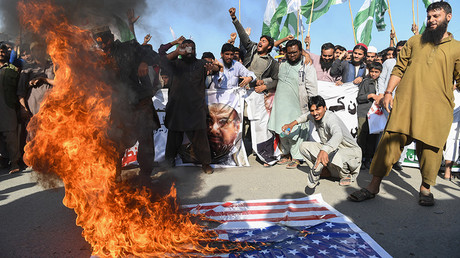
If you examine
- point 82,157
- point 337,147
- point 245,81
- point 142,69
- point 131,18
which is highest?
point 131,18

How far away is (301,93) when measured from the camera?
19.6 feet

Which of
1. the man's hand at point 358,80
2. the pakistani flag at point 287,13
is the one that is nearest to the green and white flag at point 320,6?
the pakistani flag at point 287,13

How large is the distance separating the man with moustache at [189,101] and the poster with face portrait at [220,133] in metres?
0.49

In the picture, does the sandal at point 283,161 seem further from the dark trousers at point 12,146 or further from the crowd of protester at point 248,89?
the dark trousers at point 12,146

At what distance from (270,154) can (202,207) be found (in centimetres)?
275

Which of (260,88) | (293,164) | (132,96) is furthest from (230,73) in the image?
(132,96)

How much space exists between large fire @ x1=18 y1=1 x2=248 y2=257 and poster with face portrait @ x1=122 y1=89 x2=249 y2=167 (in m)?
3.28

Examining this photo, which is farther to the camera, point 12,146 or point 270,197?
point 12,146

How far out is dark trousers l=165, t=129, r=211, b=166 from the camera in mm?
5516

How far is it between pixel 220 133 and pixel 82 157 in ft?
11.9

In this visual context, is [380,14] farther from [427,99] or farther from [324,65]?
[427,99]

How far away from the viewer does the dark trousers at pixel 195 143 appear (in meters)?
5.52

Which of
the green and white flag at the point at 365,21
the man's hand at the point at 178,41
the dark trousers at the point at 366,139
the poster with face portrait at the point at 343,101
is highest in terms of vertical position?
the green and white flag at the point at 365,21

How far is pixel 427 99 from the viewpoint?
145 inches
